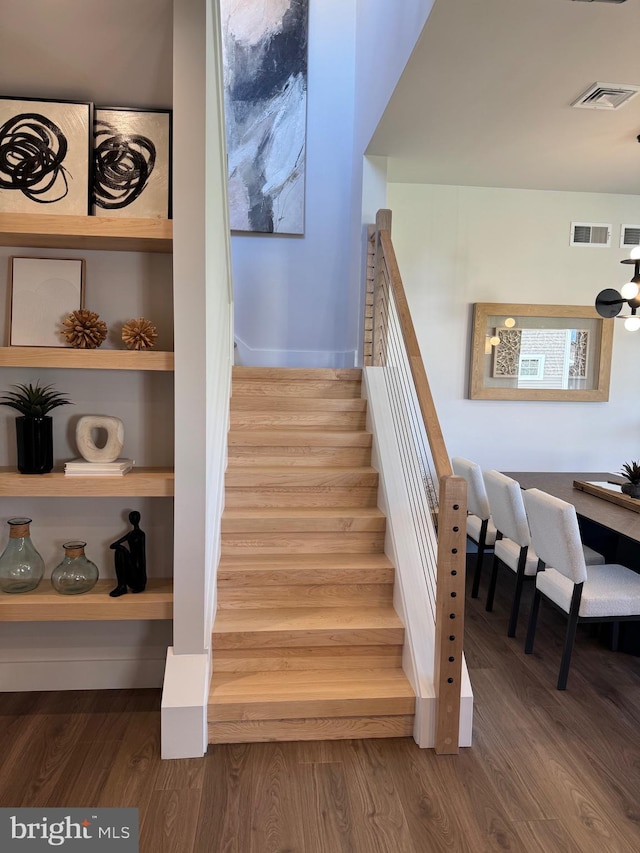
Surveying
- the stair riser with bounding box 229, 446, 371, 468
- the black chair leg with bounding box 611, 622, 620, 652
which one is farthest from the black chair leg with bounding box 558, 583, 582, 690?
the stair riser with bounding box 229, 446, 371, 468

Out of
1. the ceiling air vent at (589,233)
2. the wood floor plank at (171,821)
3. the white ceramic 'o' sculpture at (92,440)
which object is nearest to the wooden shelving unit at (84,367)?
the white ceramic 'o' sculpture at (92,440)

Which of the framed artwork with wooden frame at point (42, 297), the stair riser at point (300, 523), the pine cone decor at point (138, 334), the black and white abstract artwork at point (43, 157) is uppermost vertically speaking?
the black and white abstract artwork at point (43, 157)

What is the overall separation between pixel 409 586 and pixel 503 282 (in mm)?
3157

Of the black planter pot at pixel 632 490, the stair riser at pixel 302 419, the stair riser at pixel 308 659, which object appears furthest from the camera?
the stair riser at pixel 302 419

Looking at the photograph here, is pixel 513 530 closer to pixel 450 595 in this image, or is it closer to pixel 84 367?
pixel 450 595

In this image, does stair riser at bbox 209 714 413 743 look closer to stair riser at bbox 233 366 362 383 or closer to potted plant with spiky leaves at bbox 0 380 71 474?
potted plant with spiky leaves at bbox 0 380 71 474

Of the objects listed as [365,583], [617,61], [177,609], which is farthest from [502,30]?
[177,609]

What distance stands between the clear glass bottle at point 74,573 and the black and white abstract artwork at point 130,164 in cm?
140

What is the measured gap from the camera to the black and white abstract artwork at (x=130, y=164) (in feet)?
8.07

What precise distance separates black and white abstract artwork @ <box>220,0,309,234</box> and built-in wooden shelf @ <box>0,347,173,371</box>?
3230 mm

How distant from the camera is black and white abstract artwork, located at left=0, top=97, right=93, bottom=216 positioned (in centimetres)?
240

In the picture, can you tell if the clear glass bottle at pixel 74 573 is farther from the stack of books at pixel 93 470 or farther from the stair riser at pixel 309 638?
the stair riser at pixel 309 638

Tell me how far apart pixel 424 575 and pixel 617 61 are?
2.63m

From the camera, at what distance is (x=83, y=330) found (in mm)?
2396
